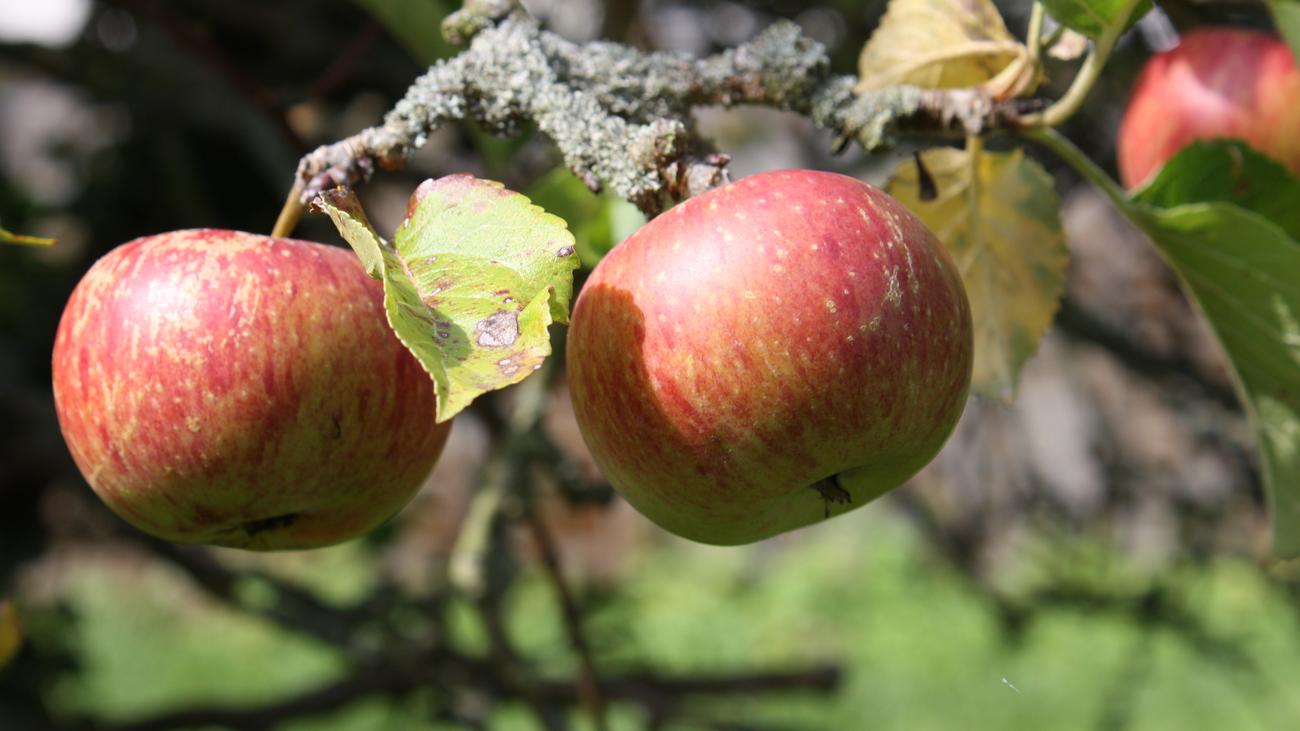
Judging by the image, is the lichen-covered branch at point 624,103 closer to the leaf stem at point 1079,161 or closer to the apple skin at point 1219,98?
the leaf stem at point 1079,161

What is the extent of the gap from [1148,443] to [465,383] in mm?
4412

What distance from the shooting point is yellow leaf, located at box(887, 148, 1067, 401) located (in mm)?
947

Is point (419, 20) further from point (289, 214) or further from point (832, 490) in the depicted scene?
point (832, 490)

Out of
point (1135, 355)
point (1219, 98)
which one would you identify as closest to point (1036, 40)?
point (1219, 98)

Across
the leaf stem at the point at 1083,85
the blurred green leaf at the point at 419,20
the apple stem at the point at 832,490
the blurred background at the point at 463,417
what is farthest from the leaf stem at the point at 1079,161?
the blurred green leaf at the point at 419,20

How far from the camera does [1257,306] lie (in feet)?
2.68

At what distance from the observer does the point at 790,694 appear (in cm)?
204

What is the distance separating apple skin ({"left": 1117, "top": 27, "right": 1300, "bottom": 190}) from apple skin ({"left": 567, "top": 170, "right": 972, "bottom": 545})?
0.61 meters

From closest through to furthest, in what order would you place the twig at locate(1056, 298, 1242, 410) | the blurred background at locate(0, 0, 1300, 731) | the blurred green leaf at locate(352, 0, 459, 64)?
the blurred green leaf at locate(352, 0, 459, 64) → the blurred background at locate(0, 0, 1300, 731) → the twig at locate(1056, 298, 1242, 410)

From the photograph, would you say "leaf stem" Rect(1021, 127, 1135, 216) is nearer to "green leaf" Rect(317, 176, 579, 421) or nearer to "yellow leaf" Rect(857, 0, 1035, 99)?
"yellow leaf" Rect(857, 0, 1035, 99)

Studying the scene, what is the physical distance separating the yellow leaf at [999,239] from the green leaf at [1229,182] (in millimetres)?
88

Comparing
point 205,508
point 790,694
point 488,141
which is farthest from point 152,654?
point 205,508

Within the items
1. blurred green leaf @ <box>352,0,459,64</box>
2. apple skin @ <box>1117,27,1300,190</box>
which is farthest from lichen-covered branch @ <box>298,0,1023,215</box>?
apple skin @ <box>1117,27,1300,190</box>

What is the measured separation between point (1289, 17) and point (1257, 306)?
20cm
